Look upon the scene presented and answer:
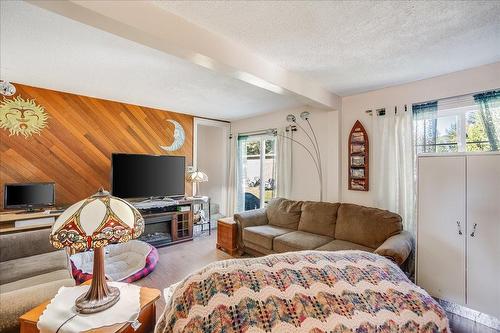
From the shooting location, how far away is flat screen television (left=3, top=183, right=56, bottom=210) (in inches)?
123

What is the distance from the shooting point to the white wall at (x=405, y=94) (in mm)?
2532

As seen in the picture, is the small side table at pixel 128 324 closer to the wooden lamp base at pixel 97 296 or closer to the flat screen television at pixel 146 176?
the wooden lamp base at pixel 97 296

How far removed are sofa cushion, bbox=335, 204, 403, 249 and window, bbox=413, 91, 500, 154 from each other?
1.00m

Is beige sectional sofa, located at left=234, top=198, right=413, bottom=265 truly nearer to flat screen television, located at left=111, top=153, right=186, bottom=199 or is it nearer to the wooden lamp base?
flat screen television, located at left=111, top=153, right=186, bottom=199

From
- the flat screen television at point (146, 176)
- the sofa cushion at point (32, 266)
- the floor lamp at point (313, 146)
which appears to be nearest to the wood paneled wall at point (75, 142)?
the flat screen television at point (146, 176)

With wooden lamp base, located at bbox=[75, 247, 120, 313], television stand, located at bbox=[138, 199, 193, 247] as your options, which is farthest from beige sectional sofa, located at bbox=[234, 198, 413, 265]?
wooden lamp base, located at bbox=[75, 247, 120, 313]

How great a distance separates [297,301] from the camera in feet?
3.16

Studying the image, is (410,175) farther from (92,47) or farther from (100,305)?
(92,47)

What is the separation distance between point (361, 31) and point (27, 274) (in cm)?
363

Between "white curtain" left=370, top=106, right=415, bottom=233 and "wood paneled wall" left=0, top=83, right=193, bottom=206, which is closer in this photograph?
"white curtain" left=370, top=106, right=415, bottom=233

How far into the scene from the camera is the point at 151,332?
151 centimetres

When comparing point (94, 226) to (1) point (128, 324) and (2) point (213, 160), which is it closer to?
(1) point (128, 324)

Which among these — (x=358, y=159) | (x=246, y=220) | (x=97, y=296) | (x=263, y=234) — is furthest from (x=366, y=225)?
(x=97, y=296)

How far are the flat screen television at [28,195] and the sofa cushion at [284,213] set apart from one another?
335 cm
